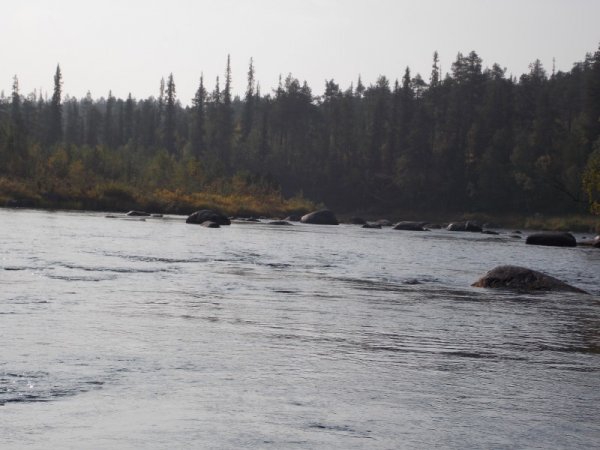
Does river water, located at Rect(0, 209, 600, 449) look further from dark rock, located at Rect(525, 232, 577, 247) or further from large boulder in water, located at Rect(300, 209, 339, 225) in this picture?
large boulder in water, located at Rect(300, 209, 339, 225)

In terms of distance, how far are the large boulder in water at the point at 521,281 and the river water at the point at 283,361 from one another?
41.3 inches

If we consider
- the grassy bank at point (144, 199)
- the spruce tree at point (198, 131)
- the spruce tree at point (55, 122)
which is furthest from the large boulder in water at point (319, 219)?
the spruce tree at point (55, 122)

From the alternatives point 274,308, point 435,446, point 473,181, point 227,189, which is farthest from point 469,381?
point 473,181

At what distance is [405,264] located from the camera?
28453 millimetres

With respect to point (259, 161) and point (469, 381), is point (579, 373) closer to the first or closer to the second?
point (469, 381)

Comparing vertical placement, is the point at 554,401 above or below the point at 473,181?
below

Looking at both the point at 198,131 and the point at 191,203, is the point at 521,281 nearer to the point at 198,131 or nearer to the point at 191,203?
the point at 191,203

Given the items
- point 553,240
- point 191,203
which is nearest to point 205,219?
point 191,203

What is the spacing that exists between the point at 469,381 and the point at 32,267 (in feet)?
45.3

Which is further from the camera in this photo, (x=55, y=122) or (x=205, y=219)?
(x=55, y=122)

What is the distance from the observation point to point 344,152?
130 meters

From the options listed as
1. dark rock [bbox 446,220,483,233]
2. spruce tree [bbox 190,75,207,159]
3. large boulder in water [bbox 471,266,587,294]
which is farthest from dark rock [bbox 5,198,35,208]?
spruce tree [bbox 190,75,207,159]

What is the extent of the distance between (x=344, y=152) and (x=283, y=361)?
395ft

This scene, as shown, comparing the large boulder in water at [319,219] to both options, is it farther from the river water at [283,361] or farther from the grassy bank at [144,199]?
the river water at [283,361]
